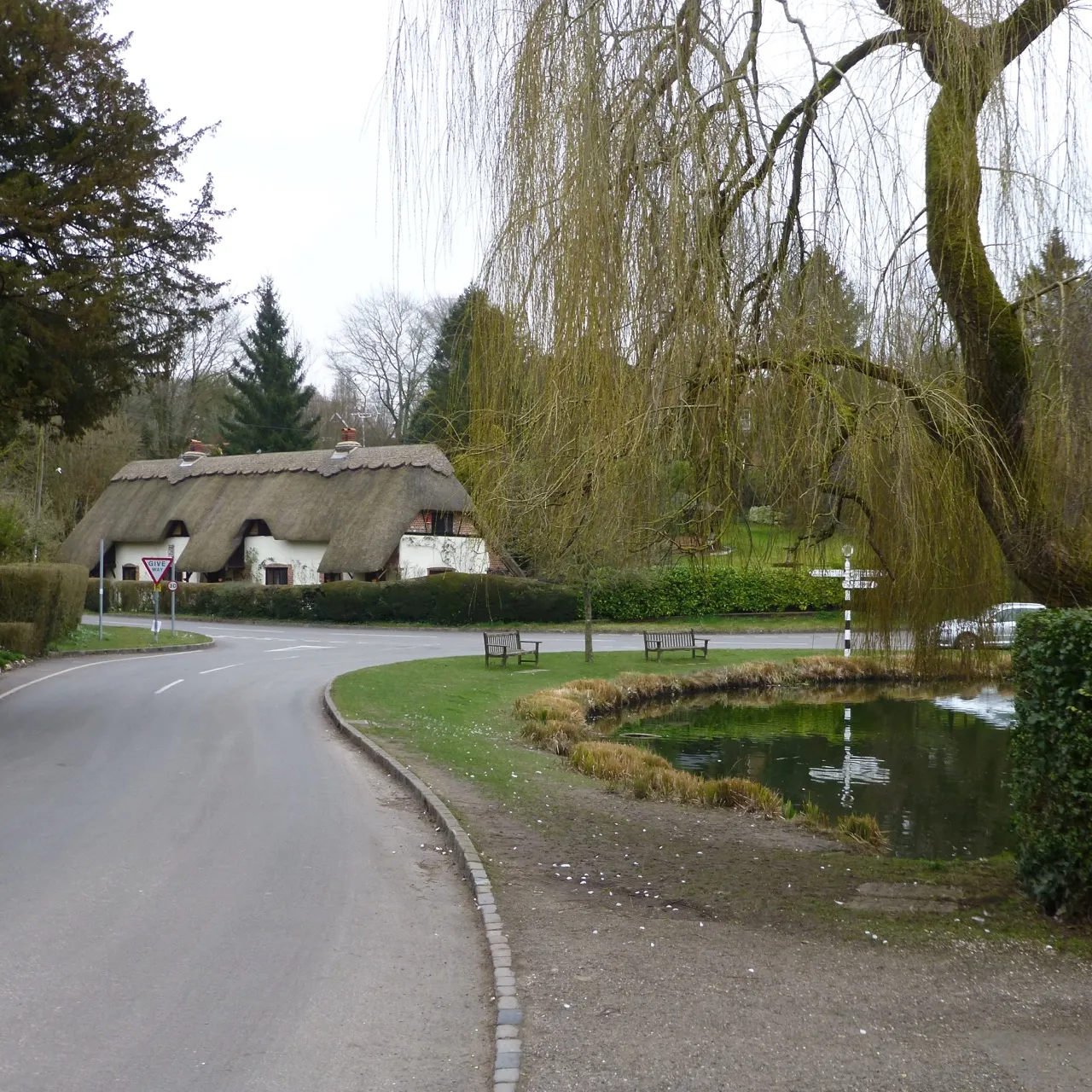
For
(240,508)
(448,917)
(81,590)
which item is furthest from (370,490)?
(448,917)

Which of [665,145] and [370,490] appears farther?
[370,490]

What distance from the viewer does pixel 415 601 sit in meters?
41.4

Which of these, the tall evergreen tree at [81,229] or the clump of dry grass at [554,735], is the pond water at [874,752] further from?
the tall evergreen tree at [81,229]

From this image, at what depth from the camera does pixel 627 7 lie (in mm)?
5934

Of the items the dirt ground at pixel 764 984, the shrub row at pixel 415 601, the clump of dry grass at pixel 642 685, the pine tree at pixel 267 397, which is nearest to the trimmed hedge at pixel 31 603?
the clump of dry grass at pixel 642 685

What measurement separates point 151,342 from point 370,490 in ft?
101

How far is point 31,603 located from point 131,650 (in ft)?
10.9

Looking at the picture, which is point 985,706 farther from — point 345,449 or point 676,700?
point 345,449

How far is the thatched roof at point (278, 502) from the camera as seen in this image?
45844mm

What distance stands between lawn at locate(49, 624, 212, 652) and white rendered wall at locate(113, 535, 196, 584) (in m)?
16.7

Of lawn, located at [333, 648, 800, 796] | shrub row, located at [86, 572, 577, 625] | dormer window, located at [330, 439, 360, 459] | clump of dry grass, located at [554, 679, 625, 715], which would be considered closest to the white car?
lawn, located at [333, 648, 800, 796]

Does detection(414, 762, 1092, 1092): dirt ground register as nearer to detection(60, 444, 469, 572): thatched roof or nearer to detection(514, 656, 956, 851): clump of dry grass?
detection(514, 656, 956, 851): clump of dry grass

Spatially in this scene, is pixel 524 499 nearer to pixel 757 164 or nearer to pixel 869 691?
pixel 757 164

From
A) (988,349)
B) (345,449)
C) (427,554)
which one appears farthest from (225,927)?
(345,449)
